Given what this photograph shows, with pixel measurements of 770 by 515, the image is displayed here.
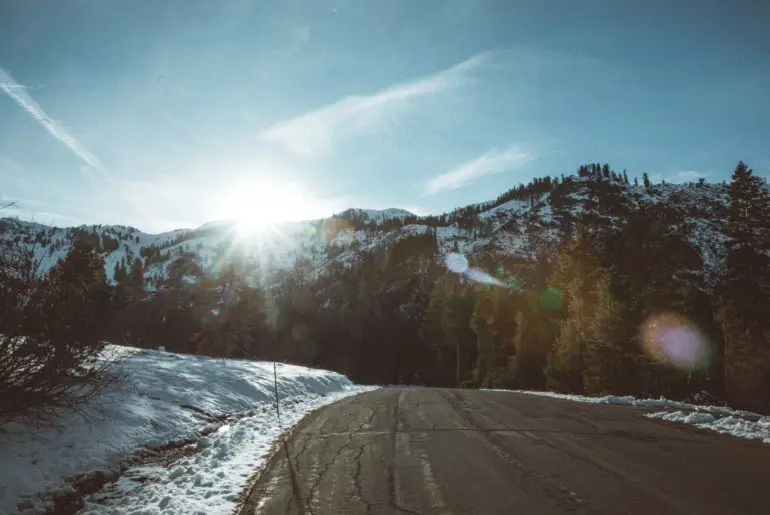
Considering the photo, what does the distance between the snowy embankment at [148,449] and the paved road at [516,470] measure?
0.89 m

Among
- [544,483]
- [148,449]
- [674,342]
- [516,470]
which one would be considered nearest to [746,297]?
[674,342]

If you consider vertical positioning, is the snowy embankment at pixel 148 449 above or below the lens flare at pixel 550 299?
below

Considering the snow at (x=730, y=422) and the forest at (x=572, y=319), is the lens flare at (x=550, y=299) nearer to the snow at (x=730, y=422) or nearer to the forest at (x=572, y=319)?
the forest at (x=572, y=319)

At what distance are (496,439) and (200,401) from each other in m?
9.40

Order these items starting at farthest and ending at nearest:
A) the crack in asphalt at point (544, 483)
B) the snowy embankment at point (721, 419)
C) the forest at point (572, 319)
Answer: the forest at point (572, 319) → the snowy embankment at point (721, 419) → the crack in asphalt at point (544, 483)

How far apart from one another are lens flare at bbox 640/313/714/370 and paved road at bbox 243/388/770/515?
1906 centimetres

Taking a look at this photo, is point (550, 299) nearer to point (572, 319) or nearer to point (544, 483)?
point (572, 319)

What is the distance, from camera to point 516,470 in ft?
24.2

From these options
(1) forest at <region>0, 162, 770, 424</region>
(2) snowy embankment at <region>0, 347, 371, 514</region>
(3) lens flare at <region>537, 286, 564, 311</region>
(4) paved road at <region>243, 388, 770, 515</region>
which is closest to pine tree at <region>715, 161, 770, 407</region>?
(1) forest at <region>0, 162, 770, 424</region>

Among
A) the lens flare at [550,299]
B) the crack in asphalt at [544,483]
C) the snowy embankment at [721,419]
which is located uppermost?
the lens flare at [550,299]

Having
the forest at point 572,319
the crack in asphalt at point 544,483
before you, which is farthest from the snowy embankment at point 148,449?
the crack in asphalt at point 544,483

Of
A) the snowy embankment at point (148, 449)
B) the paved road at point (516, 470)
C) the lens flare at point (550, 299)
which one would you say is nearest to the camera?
the paved road at point (516, 470)

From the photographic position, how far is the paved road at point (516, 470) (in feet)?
19.4

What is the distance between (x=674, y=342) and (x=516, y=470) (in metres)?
27.6
